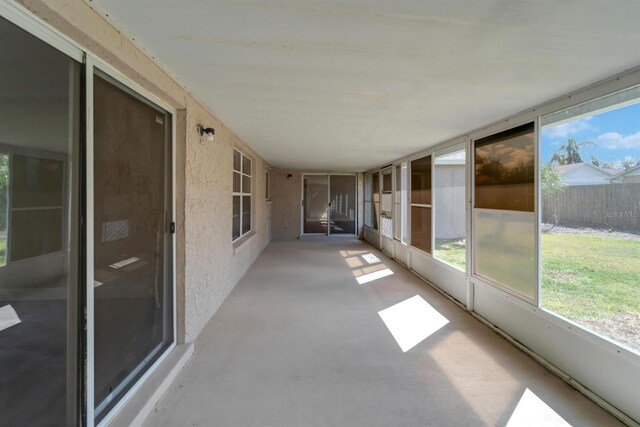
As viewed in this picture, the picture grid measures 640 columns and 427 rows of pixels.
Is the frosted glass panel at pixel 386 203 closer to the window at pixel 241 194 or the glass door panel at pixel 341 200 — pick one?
the glass door panel at pixel 341 200

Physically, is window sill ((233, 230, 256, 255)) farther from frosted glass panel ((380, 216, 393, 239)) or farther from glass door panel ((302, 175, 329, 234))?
glass door panel ((302, 175, 329, 234))

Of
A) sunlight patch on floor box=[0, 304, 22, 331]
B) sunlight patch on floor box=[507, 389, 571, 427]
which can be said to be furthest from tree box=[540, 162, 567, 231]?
sunlight patch on floor box=[0, 304, 22, 331]

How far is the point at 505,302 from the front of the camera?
2.95 metres

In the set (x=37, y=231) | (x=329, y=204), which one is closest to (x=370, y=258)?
(x=329, y=204)

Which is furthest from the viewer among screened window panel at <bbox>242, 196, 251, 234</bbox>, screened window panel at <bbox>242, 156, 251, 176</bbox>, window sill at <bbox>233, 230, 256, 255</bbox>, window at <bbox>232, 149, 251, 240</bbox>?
screened window panel at <bbox>242, 196, 251, 234</bbox>

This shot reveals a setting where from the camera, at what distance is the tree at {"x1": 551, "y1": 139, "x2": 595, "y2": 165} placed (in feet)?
9.74

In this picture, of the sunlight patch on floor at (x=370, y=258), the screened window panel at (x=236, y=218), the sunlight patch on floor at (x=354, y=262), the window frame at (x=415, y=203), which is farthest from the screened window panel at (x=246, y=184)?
the window frame at (x=415, y=203)

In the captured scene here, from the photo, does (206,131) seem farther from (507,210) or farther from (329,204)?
(329,204)

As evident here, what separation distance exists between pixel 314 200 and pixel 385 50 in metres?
8.38

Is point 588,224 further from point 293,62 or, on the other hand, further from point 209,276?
point 209,276

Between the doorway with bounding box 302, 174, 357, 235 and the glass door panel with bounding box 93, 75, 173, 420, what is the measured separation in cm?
759

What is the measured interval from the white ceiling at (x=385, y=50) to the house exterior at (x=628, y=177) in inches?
31.8

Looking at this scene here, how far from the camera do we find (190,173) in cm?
257

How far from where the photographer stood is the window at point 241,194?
4.66m
